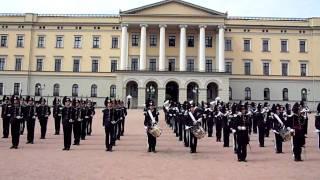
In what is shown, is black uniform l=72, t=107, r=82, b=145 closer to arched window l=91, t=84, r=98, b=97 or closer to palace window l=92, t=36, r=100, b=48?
arched window l=91, t=84, r=98, b=97

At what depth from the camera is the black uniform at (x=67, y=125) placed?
16.8 metres

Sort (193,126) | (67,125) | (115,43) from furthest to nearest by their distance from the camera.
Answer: (115,43) < (67,125) < (193,126)

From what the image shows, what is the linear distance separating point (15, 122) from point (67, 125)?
211 cm

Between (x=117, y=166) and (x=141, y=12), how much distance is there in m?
53.7

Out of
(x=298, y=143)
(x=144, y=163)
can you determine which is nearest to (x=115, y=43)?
(x=298, y=143)

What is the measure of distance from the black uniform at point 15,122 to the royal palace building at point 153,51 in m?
46.5

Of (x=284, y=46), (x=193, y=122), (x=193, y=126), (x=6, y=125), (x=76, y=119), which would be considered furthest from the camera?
(x=284, y=46)

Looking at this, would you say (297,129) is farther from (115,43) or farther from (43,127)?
(115,43)

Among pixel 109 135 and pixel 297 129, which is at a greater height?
pixel 297 129

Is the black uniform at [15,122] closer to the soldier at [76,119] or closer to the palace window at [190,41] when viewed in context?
the soldier at [76,119]

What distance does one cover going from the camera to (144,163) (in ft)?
43.9

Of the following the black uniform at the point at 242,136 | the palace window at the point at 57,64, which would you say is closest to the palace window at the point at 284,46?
the palace window at the point at 57,64

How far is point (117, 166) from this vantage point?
1257 cm

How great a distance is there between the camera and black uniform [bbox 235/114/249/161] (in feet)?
47.3
